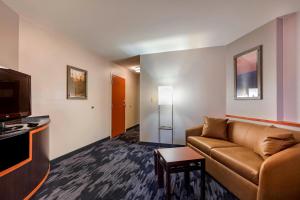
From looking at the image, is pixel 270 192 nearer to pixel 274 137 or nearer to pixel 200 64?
pixel 274 137

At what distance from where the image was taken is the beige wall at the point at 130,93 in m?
5.80

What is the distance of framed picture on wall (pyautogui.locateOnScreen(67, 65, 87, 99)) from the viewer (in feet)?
10.9

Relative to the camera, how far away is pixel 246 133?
2568mm

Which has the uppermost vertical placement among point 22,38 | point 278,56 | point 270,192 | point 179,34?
point 179,34

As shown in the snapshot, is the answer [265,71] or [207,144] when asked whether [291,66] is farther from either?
[207,144]

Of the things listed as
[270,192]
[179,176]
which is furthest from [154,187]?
[270,192]

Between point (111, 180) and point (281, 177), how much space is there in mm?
2144

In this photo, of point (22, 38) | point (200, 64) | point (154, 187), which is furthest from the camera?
point (200, 64)

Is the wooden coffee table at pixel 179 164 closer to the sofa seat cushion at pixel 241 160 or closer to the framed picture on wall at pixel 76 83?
the sofa seat cushion at pixel 241 160

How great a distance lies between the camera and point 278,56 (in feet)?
8.06

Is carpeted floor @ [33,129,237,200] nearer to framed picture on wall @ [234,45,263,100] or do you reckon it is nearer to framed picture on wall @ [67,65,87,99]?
framed picture on wall @ [67,65,87,99]

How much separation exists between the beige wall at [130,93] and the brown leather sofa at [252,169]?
397cm

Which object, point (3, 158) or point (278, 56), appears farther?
point (278, 56)

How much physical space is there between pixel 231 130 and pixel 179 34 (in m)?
2.13
